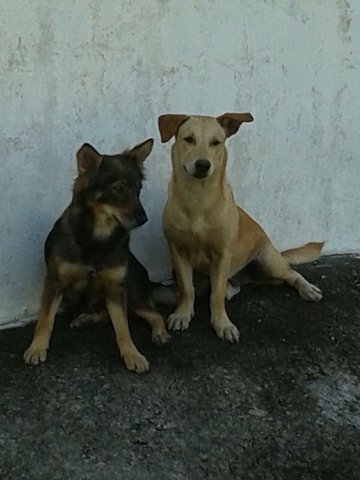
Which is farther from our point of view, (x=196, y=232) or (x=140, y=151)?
(x=196, y=232)

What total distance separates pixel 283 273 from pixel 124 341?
133 cm

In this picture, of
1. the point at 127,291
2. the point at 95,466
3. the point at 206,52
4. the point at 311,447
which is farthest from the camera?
the point at 206,52

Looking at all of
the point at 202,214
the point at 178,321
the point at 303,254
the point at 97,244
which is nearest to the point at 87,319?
the point at 178,321

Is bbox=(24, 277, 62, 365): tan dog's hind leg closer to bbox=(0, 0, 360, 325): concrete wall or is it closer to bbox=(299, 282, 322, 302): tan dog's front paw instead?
bbox=(0, 0, 360, 325): concrete wall

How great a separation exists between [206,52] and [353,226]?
1696 mm

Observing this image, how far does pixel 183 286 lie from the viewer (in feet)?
17.6

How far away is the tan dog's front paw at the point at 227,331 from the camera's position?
5188 mm

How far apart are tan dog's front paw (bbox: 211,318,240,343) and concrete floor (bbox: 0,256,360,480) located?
47mm

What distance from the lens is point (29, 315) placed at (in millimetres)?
5281

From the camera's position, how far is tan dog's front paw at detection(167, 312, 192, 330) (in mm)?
5273

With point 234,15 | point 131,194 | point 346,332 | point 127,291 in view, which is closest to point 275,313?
point 346,332

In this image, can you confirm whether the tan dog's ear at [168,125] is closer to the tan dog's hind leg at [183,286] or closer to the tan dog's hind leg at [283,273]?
the tan dog's hind leg at [183,286]

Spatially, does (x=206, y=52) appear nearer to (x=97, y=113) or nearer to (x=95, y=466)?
(x=97, y=113)

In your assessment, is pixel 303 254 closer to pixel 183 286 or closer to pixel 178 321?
pixel 183 286
